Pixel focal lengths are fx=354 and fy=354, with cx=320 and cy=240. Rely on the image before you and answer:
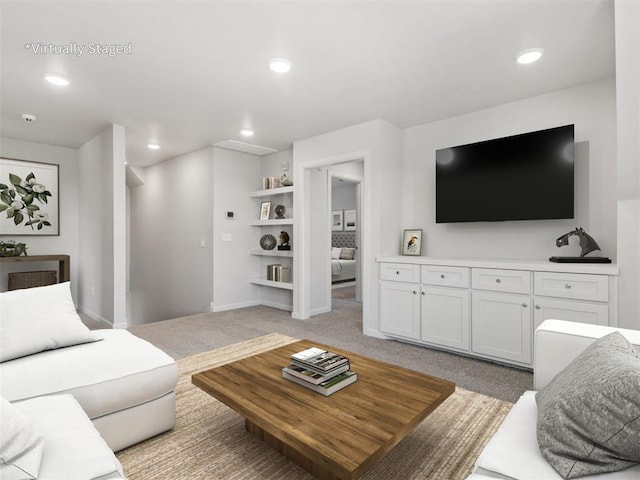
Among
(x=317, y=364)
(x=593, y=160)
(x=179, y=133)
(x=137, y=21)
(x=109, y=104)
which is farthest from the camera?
(x=179, y=133)

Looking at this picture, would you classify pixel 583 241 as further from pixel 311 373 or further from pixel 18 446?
pixel 18 446

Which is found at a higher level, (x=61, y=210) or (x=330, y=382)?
(x=61, y=210)

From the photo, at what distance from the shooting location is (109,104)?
346 centimetres

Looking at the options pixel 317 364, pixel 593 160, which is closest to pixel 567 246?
pixel 593 160

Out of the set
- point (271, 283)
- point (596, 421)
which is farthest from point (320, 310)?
point (596, 421)

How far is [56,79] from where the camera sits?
2.90 metres

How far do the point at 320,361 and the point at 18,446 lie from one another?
1168 mm

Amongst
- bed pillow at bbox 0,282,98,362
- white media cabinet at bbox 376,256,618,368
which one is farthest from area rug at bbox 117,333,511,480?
white media cabinet at bbox 376,256,618,368

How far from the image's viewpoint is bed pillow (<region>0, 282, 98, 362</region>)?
173cm

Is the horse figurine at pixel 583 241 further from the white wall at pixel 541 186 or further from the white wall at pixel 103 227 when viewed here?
the white wall at pixel 103 227

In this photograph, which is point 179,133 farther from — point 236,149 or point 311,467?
point 311,467

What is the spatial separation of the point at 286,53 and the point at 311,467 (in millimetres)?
2527

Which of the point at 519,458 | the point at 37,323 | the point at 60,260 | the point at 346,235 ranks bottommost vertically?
the point at 519,458

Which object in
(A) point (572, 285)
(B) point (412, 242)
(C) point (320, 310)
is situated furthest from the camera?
(C) point (320, 310)
